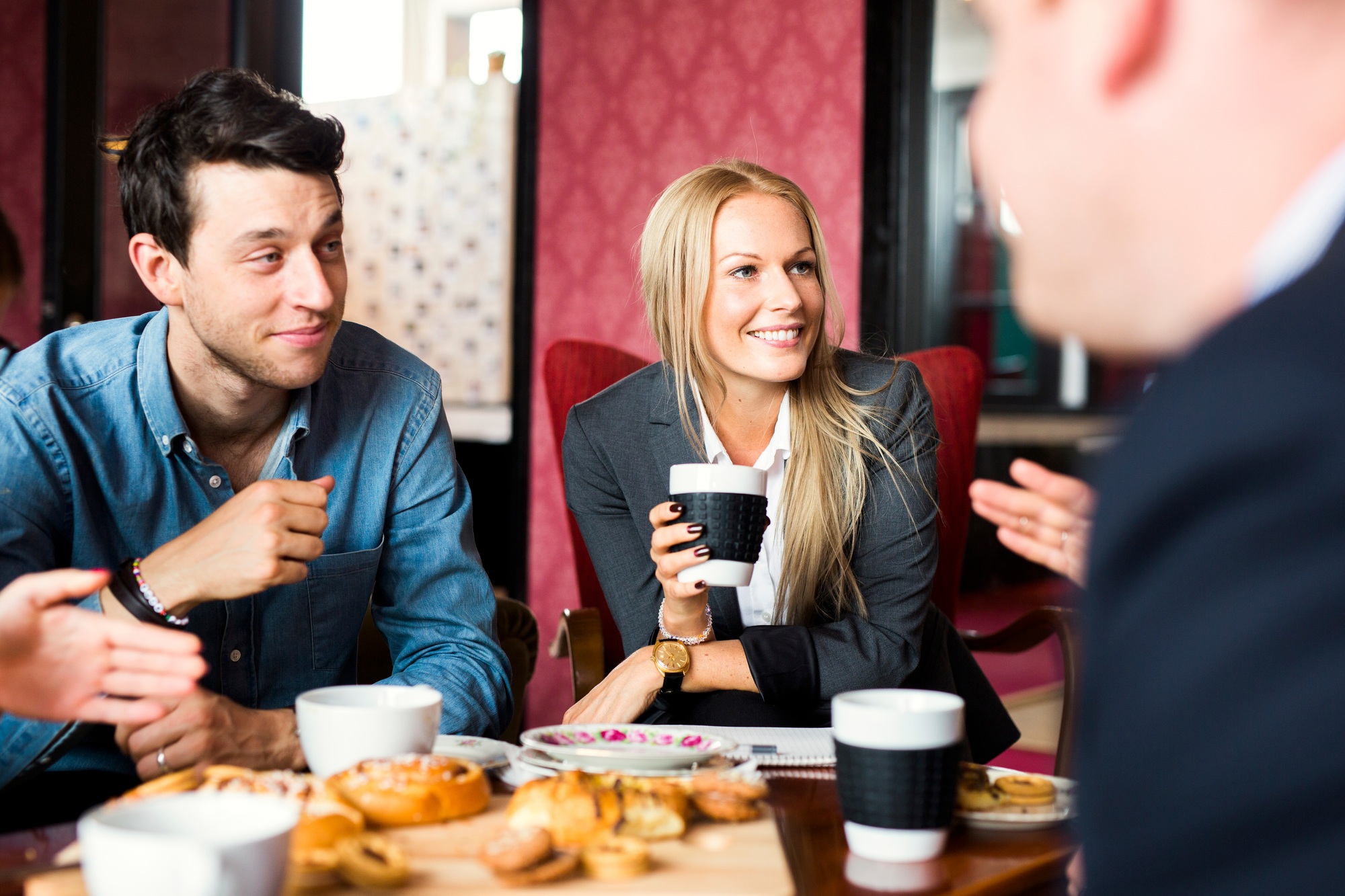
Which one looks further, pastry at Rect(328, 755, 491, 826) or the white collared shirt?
the white collared shirt

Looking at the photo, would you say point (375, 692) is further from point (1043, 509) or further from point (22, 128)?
point (22, 128)

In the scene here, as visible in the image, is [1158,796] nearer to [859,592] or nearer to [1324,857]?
[1324,857]

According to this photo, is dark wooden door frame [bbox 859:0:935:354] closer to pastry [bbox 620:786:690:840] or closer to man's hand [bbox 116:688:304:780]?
man's hand [bbox 116:688:304:780]

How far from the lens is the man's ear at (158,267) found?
159 centimetres

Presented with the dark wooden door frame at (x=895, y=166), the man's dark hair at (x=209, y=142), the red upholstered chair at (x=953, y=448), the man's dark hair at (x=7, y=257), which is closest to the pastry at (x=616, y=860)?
the man's dark hair at (x=209, y=142)

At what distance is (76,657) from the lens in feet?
3.07

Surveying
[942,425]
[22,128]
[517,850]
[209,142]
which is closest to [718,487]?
[517,850]

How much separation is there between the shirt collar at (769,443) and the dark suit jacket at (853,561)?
20 millimetres

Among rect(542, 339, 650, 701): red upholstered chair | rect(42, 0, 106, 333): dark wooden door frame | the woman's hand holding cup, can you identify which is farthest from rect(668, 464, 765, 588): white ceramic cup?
rect(42, 0, 106, 333): dark wooden door frame

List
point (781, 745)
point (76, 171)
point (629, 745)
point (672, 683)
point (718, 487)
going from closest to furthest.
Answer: point (629, 745), point (781, 745), point (718, 487), point (672, 683), point (76, 171)

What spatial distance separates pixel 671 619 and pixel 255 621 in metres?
0.57

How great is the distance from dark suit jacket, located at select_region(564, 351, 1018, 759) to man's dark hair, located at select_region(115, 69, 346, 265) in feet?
2.10

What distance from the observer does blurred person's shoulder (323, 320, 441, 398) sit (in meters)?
1.70

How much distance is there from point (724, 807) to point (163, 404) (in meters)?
1.01
